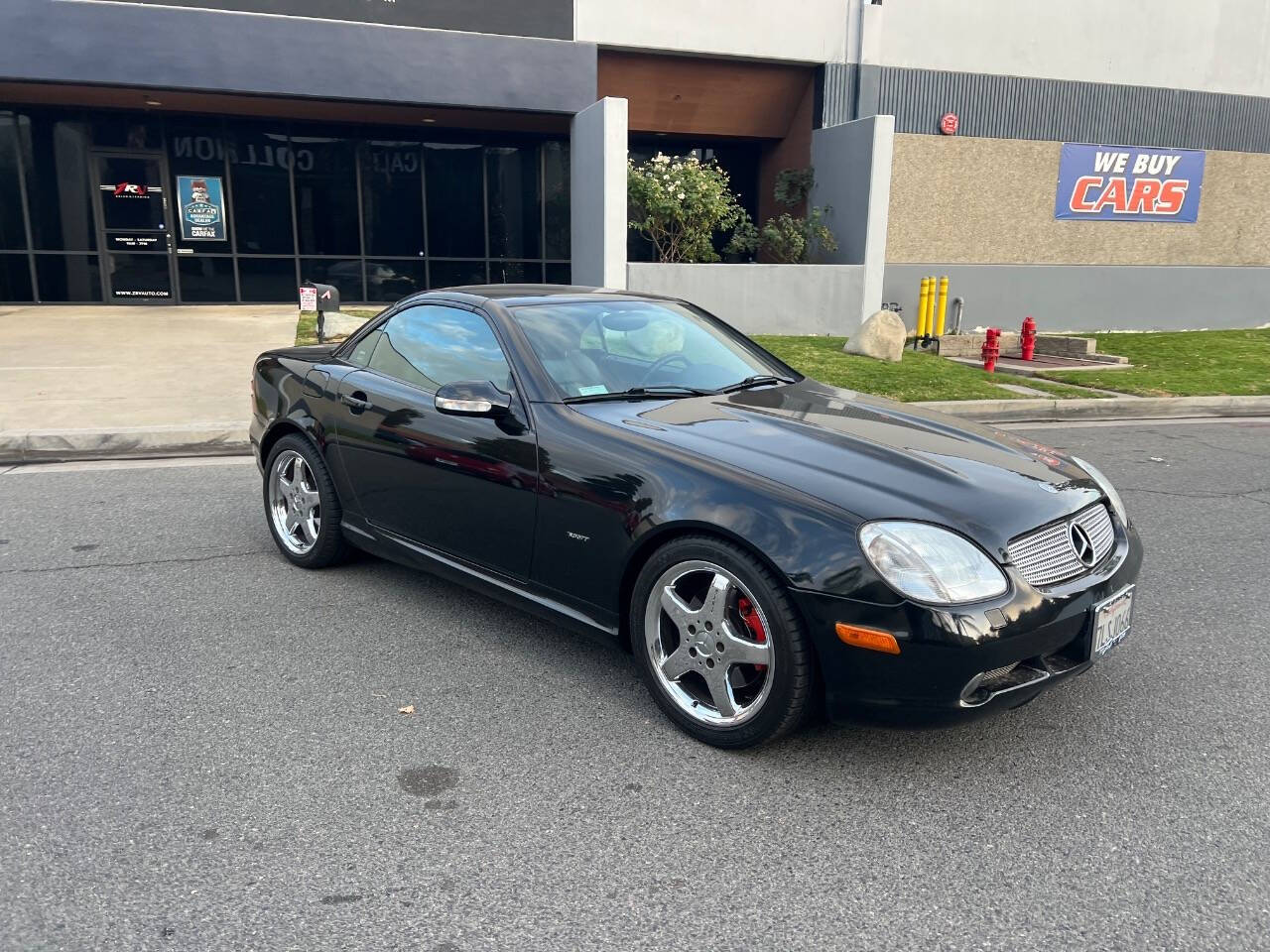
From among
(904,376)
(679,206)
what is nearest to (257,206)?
(679,206)

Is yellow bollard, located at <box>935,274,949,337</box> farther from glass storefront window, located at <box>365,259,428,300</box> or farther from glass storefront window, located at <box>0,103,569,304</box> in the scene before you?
glass storefront window, located at <box>365,259,428,300</box>

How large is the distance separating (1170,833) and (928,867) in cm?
76

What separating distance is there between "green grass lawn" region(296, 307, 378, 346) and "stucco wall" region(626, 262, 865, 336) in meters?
4.64

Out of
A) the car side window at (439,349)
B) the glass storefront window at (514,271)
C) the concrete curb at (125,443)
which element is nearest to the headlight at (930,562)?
the car side window at (439,349)

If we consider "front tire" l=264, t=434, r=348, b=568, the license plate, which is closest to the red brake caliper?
the license plate

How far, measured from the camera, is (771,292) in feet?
52.0

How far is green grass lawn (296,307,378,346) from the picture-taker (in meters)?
13.6

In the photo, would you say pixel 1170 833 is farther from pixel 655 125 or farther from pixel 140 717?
pixel 655 125

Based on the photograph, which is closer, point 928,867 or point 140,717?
point 928,867

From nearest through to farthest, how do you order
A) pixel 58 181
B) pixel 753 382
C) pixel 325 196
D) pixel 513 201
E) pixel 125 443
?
pixel 753 382, pixel 125 443, pixel 58 181, pixel 325 196, pixel 513 201

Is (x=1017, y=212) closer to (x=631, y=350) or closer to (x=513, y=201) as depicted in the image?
(x=513, y=201)

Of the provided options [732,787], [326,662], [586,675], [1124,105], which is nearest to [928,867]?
[732,787]

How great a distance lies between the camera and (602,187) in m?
15.1

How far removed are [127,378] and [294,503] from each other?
6776mm
